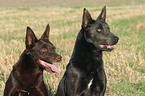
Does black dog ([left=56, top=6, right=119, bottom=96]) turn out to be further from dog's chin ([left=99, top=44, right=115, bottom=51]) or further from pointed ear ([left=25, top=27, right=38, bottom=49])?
pointed ear ([left=25, top=27, right=38, bottom=49])

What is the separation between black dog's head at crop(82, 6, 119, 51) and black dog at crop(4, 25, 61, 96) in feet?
2.48

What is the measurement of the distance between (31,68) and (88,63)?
3.57 ft

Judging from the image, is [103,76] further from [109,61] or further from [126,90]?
[109,61]

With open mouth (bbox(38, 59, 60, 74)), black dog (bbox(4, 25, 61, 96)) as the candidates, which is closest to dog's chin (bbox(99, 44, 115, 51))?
black dog (bbox(4, 25, 61, 96))

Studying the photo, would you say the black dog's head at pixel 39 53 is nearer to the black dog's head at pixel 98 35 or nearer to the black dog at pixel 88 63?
the black dog at pixel 88 63

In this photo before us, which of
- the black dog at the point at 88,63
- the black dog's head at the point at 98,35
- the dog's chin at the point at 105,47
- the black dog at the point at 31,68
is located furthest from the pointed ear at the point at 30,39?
the dog's chin at the point at 105,47

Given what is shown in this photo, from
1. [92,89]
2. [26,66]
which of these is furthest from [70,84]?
[26,66]

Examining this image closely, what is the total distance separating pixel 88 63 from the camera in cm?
382

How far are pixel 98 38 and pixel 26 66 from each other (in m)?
1.48

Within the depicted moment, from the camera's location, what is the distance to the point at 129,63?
716cm

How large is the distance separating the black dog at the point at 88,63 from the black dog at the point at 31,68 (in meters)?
0.35

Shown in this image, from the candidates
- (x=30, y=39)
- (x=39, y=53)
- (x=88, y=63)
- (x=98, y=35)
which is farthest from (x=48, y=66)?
(x=98, y=35)

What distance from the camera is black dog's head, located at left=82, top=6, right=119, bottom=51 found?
3863 mm

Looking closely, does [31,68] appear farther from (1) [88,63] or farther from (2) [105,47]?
(2) [105,47]
